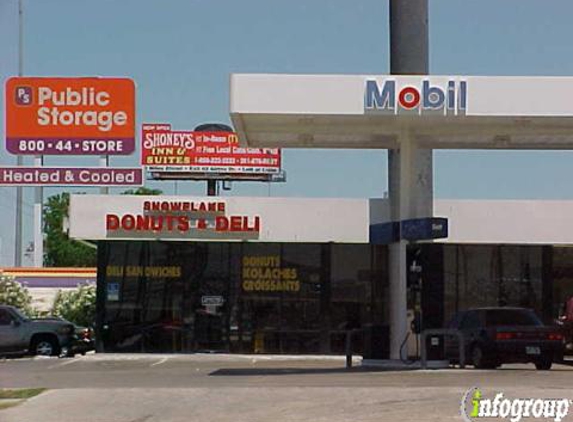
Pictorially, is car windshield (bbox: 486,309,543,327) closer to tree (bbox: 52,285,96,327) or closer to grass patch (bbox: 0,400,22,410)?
grass patch (bbox: 0,400,22,410)

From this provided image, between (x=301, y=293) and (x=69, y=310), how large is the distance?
1357cm

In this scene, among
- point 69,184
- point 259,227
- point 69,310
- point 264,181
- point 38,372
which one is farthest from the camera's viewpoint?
point 264,181

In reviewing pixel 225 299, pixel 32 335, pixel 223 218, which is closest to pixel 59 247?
pixel 32 335

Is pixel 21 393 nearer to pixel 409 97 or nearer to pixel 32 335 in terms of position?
pixel 409 97

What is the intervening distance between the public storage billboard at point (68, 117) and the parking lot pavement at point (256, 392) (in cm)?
725

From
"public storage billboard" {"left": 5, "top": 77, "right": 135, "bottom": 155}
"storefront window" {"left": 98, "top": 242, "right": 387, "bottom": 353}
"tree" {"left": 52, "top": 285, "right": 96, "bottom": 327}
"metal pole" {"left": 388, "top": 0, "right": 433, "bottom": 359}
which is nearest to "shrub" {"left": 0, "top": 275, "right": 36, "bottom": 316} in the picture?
"tree" {"left": 52, "top": 285, "right": 96, "bottom": 327}

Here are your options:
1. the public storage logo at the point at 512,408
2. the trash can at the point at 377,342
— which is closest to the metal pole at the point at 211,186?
the trash can at the point at 377,342

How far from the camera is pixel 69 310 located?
46.9 m

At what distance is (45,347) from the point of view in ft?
121

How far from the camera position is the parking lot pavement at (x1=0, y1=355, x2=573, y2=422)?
16500mm

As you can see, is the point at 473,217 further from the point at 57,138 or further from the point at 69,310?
the point at 69,310

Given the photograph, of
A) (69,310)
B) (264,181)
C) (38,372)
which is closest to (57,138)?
(38,372)

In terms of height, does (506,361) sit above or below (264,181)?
below

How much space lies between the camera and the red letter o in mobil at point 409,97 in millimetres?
26188
